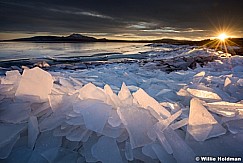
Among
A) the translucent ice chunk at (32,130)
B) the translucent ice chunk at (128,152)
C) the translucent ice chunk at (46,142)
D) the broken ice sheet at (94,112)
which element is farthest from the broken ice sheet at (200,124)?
the translucent ice chunk at (32,130)

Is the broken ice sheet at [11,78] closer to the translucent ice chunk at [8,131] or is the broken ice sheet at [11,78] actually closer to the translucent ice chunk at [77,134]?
the translucent ice chunk at [8,131]

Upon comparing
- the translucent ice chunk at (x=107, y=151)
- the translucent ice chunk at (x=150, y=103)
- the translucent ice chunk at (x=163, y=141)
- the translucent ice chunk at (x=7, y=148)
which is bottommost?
the translucent ice chunk at (x=7, y=148)

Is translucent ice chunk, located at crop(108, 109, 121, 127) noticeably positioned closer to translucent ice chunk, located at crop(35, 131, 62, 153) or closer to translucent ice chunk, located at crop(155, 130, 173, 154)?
translucent ice chunk, located at crop(155, 130, 173, 154)

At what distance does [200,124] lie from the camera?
1470 mm

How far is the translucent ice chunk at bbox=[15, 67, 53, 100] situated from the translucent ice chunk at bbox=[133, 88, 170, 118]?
2.26 feet

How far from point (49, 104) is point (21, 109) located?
19 centimetres

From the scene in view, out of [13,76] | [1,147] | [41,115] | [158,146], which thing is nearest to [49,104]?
[41,115]

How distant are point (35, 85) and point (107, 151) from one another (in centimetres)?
82

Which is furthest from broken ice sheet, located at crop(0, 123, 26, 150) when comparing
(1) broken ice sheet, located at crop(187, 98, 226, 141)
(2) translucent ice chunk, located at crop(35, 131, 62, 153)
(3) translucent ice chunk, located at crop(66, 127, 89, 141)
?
(1) broken ice sheet, located at crop(187, 98, 226, 141)

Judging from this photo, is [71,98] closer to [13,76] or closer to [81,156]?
[81,156]

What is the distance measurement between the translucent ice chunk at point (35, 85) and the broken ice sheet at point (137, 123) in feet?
2.04

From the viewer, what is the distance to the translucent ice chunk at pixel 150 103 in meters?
1.65

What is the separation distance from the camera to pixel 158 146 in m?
1.36

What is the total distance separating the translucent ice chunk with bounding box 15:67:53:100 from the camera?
174cm
